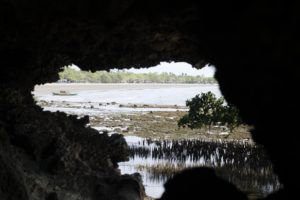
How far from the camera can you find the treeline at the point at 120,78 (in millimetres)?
136625

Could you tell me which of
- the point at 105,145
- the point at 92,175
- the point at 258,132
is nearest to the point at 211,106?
the point at 105,145

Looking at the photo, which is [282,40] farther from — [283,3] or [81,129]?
[81,129]

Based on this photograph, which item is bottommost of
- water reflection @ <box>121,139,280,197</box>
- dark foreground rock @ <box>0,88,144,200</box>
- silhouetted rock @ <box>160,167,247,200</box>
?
water reflection @ <box>121,139,280,197</box>

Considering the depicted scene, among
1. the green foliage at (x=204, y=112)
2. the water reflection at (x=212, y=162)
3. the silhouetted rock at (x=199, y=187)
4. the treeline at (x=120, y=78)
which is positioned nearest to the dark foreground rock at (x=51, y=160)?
the water reflection at (x=212, y=162)

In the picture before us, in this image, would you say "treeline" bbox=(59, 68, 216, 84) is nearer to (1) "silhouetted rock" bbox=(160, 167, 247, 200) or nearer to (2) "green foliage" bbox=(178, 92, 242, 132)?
(2) "green foliage" bbox=(178, 92, 242, 132)

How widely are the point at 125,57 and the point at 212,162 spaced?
51.8ft

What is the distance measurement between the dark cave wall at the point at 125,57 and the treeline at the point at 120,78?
4107 inches

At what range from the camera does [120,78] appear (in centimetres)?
15150

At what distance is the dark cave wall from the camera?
3.85 m

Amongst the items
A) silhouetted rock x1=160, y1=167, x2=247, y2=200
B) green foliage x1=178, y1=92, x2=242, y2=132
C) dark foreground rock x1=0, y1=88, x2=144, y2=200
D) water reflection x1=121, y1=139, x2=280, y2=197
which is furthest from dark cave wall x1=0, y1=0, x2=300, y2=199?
green foliage x1=178, y1=92, x2=242, y2=132

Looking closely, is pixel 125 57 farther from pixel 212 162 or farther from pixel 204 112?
pixel 204 112

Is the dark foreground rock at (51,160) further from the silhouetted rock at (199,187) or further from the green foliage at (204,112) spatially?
the green foliage at (204,112)

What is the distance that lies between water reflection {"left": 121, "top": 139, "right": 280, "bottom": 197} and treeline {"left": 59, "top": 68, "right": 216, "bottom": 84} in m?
89.5

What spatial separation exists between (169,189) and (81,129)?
45.2 feet
